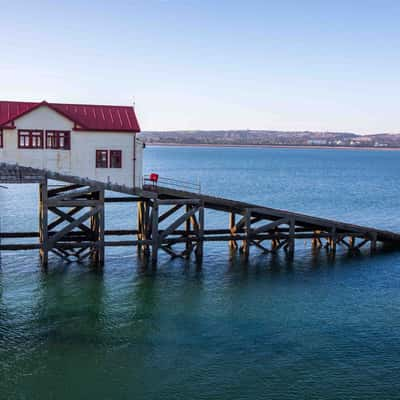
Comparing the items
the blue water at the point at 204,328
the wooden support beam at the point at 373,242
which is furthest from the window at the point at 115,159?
the wooden support beam at the point at 373,242

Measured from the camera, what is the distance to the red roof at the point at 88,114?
1215 inches

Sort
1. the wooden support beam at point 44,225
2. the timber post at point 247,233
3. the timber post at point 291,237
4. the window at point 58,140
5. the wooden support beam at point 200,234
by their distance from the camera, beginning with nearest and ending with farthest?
the wooden support beam at point 44,225 < the window at point 58,140 < the wooden support beam at point 200,234 < the timber post at point 247,233 < the timber post at point 291,237

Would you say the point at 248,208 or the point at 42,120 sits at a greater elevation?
the point at 42,120

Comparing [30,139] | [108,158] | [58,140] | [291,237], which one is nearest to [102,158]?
[108,158]

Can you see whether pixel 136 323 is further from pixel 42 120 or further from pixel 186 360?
pixel 42 120

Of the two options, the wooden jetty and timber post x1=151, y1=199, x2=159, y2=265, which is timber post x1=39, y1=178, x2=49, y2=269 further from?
timber post x1=151, y1=199, x2=159, y2=265

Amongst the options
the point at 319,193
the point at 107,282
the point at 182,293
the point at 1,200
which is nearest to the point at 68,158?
the point at 107,282

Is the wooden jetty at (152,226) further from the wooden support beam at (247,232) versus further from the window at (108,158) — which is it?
the window at (108,158)

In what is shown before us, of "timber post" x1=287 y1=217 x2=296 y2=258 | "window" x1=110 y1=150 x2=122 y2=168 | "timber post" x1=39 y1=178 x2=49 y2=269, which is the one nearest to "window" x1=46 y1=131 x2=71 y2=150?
"timber post" x1=39 y1=178 x2=49 y2=269

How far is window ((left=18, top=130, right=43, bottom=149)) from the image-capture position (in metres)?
30.8

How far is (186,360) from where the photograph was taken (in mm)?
20578

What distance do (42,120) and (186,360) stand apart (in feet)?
55.1

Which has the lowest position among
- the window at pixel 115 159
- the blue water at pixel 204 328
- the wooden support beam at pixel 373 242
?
the blue water at pixel 204 328

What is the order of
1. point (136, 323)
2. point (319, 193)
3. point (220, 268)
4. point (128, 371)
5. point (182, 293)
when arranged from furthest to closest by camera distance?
point (319, 193)
point (220, 268)
point (182, 293)
point (136, 323)
point (128, 371)
